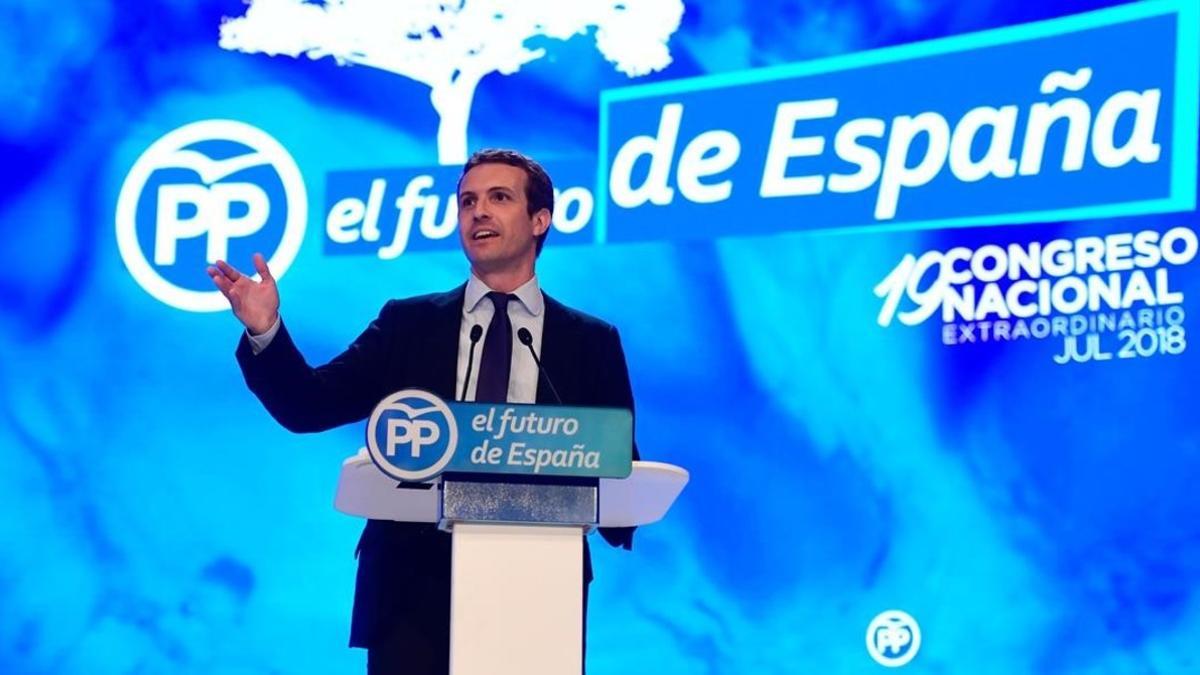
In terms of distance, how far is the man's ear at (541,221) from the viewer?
3.57 metres

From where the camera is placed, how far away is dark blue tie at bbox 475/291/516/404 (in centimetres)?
319

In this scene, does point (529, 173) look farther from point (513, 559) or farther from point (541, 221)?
point (513, 559)

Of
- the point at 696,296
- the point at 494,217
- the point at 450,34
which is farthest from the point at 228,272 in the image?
the point at 450,34

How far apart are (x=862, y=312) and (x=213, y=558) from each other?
6.08 feet

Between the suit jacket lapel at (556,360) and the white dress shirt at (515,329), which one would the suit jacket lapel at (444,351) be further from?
the suit jacket lapel at (556,360)

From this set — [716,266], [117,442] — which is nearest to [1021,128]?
[716,266]

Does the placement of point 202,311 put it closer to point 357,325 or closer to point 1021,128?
point 357,325

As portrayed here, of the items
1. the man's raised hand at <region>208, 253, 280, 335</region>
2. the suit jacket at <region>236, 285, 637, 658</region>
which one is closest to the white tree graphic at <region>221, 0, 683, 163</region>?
the suit jacket at <region>236, 285, 637, 658</region>

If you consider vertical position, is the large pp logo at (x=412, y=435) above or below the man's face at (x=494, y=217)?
below

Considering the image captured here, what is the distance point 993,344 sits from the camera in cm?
444

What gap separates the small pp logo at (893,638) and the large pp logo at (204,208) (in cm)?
188

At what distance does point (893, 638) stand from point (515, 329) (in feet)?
5.08

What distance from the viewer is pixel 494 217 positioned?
3.45 m

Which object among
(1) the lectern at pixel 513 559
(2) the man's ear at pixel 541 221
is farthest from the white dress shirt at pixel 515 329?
(1) the lectern at pixel 513 559
